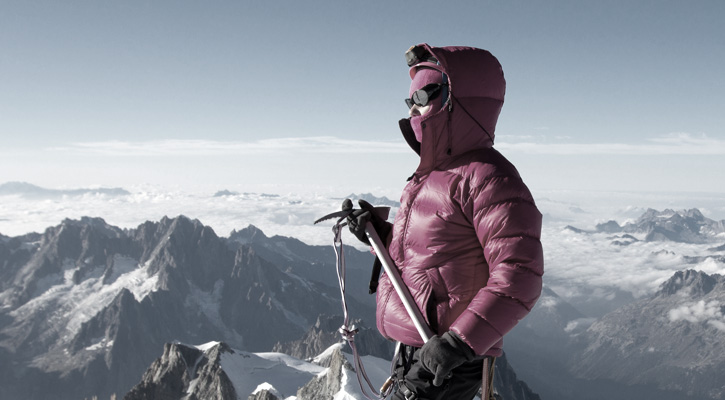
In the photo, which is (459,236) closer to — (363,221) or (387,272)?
(387,272)

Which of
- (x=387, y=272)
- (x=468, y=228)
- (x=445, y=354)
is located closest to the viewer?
(x=445, y=354)

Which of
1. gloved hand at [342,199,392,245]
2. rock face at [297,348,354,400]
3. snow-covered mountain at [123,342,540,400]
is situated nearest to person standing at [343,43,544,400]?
gloved hand at [342,199,392,245]

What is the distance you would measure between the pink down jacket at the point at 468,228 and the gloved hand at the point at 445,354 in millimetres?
95

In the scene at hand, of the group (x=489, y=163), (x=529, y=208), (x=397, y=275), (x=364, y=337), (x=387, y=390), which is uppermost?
(x=489, y=163)

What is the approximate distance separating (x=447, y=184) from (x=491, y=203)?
0.61m

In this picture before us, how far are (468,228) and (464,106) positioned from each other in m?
1.30

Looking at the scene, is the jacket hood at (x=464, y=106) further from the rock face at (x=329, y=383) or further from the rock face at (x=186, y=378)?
the rock face at (x=186, y=378)

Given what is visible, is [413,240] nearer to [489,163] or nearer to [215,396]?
[489,163]

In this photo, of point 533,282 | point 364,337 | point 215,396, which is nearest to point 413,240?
point 533,282

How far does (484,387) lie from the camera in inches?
200

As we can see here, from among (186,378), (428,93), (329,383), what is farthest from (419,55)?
(186,378)

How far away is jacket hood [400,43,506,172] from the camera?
4707 mm

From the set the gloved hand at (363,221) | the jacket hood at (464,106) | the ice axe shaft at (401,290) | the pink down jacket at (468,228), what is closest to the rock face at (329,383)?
the gloved hand at (363,221)

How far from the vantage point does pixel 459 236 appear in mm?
4754
